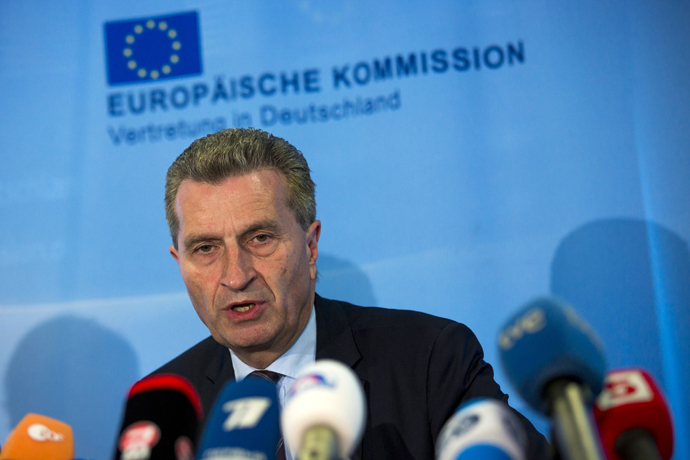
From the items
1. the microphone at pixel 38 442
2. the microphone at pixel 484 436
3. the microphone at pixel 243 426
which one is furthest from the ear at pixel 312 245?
the microphone at pixel 484 436

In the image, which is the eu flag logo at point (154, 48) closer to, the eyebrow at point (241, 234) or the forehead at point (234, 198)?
the forehead at point (234, 198)

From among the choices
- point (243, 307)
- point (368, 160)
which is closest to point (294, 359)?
point (243, 307)

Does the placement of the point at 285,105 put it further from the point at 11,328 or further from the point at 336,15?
the point at 11,328

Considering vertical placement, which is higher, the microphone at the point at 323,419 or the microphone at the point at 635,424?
the microphone at the point at 323,419

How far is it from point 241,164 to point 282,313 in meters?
0.50

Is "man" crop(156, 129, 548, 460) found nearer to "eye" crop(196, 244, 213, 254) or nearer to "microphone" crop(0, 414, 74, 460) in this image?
"eye" crop(196, 244, 213, 254)

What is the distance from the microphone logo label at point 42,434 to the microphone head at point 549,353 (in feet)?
3.23

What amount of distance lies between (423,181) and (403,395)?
1.02 m

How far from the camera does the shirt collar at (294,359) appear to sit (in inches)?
81.2

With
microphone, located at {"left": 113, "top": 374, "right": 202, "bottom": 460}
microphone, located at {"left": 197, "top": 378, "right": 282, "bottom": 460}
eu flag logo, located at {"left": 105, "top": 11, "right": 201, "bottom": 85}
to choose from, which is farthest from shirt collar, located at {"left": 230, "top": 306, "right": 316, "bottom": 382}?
eu flag logo, located at {"left": 105, "top": 11, "right": 201, "bottom": 85}

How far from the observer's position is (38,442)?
1.32 m

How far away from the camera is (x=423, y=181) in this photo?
8.79 ft

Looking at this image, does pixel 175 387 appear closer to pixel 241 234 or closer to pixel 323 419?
pixel 323 419

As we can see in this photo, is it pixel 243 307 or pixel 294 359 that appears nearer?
pixel 243 307
